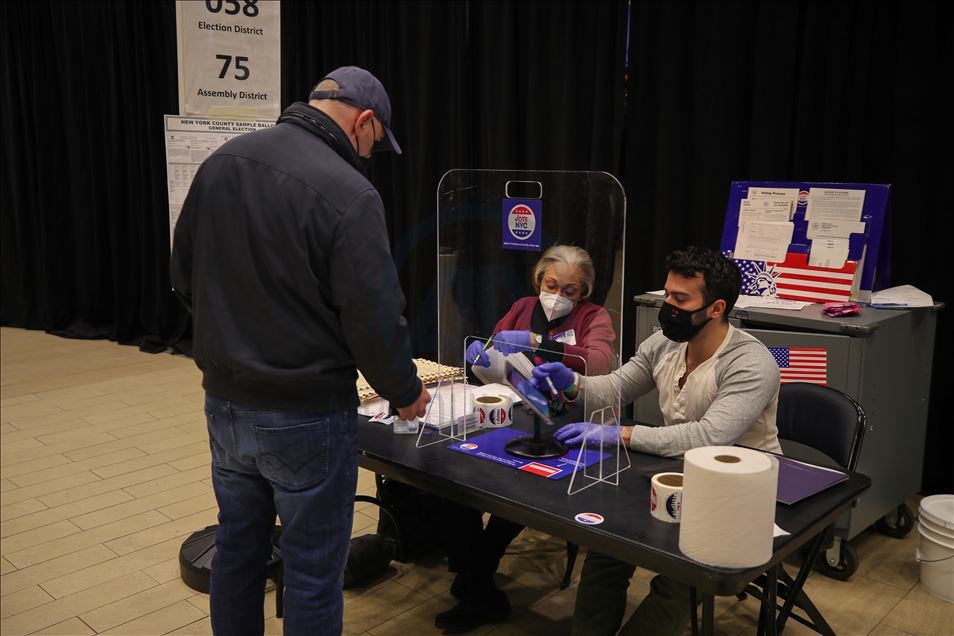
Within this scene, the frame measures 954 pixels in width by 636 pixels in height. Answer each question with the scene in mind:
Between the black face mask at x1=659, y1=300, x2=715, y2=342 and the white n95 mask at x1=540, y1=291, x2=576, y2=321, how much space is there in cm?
27

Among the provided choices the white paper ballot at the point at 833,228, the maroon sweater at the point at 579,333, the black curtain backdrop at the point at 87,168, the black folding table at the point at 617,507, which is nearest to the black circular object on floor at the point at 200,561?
the black folding table at the point at 617,507

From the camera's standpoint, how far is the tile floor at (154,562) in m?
2.78

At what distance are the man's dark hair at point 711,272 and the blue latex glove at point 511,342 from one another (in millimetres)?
452

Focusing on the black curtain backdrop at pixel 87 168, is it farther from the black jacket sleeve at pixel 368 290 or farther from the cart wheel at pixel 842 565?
the black jacket sleeve at pixel 368 290

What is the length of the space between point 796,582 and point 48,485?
3325 millimetres

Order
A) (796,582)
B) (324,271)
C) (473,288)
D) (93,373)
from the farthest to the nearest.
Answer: (93,373) → (473,288) → (796,582) → (324,271)

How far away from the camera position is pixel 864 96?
3635 millimetres

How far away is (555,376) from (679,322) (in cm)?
41

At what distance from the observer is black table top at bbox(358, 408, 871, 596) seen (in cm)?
166

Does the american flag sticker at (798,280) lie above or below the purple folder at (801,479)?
above

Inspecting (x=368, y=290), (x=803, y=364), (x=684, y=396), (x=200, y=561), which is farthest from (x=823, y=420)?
(x=200, y=561)

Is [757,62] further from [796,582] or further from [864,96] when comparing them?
[796,582]

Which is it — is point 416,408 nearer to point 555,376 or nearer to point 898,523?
point 555,376

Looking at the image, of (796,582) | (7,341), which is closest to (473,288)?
(796,582)
